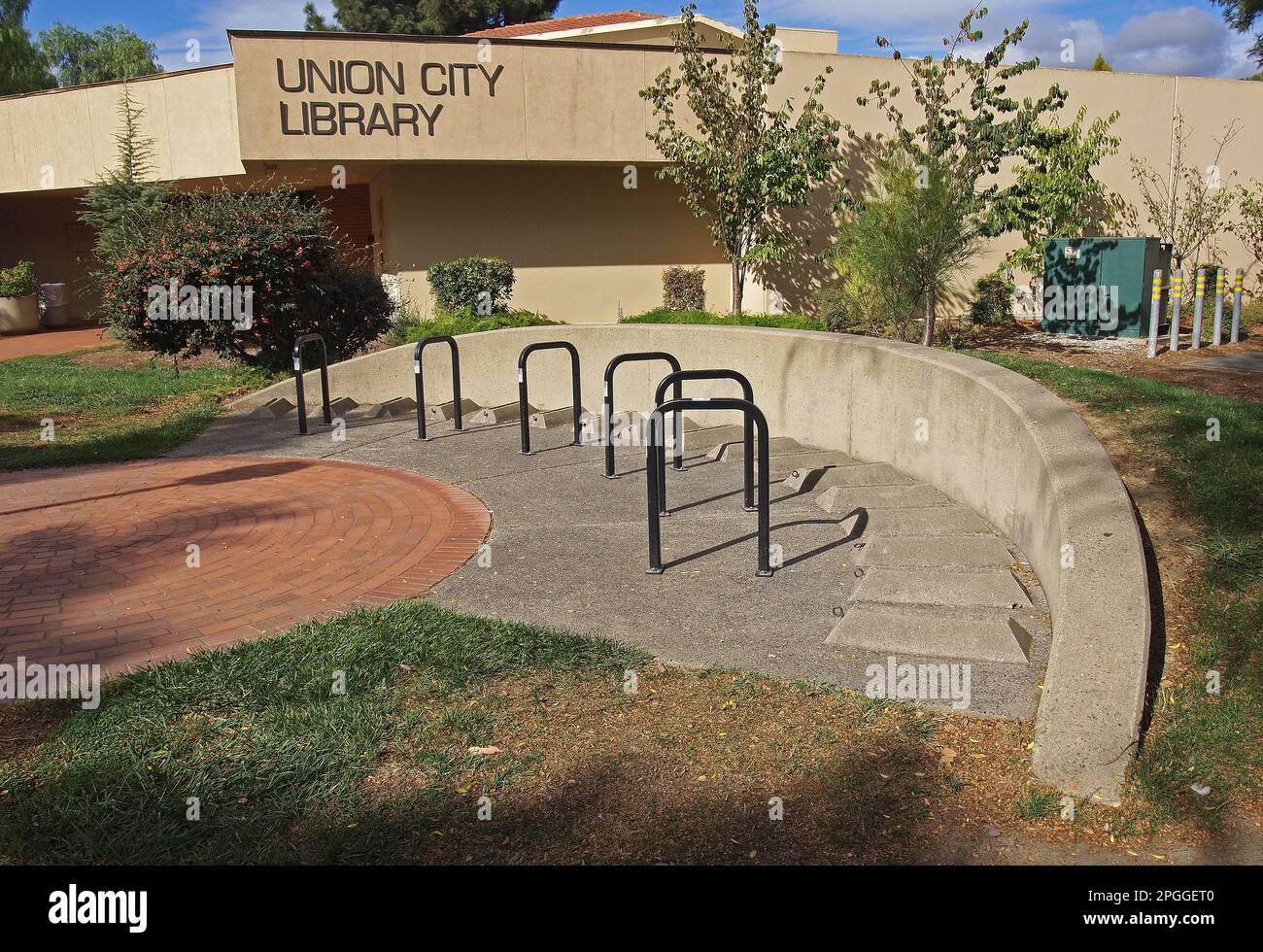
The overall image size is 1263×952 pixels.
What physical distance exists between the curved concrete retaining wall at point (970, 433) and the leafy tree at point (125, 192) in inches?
249

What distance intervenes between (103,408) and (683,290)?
10.2m

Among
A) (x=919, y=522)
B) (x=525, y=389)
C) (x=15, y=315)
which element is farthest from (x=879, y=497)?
(x=15, y=315)

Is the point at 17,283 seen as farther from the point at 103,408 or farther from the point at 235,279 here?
the point at 235,279

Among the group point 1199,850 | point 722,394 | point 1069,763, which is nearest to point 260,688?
point 1069,763

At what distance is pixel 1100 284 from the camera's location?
53.0ft

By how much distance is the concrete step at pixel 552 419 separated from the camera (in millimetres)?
11055

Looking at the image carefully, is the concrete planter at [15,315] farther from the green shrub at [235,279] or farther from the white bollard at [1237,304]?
the white bollard at [1237,304]

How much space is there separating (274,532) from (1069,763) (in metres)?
5.15

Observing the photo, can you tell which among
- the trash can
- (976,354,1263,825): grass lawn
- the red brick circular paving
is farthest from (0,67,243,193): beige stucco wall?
(976,354,1263,825): grass lawn

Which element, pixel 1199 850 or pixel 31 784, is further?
pixel 31 784

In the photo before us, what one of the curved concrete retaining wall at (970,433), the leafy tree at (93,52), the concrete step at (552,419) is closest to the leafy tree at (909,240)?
the curved concrete retaining wall at (970,433)

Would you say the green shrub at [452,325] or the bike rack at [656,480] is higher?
the green shrub at [452,325]
